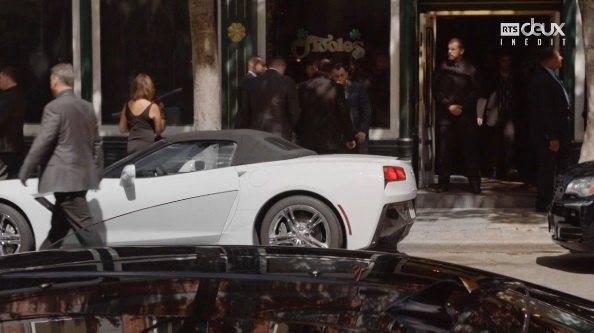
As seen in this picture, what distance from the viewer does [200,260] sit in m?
3.31

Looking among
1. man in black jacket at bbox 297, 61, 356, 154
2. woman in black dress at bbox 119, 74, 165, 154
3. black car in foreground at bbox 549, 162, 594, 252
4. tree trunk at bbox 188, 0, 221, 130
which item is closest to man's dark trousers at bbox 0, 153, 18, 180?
woman in black dress at bbox 119, 74, 165, 154

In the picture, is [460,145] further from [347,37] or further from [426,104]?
[347,37]

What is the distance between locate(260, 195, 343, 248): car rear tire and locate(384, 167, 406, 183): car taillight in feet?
1.91

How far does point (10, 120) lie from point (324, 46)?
4410mm

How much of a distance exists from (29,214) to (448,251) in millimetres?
4223

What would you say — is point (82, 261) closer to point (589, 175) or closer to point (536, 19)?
point (589, 175)

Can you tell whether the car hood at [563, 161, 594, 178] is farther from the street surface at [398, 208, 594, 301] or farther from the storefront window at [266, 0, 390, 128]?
the storefront window at [266, 0, 390, 128]


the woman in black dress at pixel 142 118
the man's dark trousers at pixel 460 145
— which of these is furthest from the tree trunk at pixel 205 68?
the man's dark trousers at pixel 460 145

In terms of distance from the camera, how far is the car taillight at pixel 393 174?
988 cm

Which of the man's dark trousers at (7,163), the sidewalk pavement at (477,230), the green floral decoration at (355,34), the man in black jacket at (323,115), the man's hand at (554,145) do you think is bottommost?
the sidewalk pavement at (477,230)

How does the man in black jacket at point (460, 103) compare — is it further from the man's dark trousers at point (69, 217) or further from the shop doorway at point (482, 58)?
the man's dark trousers at point (69, 217)

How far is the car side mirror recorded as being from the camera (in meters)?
9.77

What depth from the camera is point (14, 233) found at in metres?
10.4

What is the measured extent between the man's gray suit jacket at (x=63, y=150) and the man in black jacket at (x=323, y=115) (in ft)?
14.9
